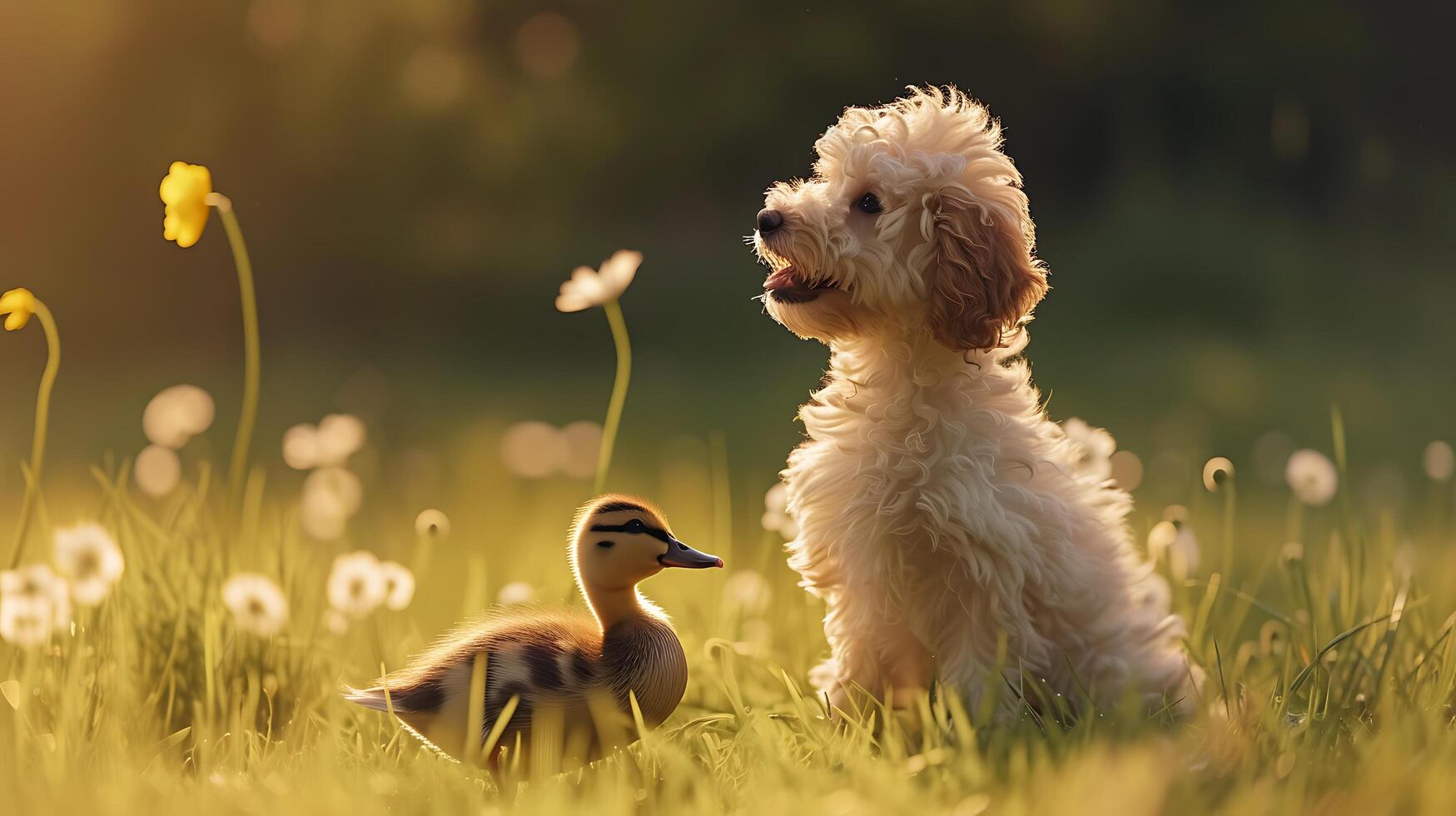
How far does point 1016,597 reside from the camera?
3.83 metres

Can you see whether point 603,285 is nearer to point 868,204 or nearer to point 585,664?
point 868,204

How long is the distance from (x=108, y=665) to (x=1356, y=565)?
4260 mm

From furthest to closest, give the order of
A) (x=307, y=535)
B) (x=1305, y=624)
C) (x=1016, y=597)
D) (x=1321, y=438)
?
(x=1321, y=438) < (x=307, y=535) < (x=1305, y=624) < (x=1016, y=597)

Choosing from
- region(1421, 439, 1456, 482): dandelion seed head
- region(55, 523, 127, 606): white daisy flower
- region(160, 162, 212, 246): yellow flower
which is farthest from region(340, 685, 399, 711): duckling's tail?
region(1421, 439, 1456, 482): dandelion seed head

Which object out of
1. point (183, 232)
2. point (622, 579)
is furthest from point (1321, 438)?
point (183, 232)

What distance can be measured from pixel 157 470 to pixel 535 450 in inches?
78.2

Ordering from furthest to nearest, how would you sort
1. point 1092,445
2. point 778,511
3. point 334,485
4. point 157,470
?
point 157,470
point 334,485
point 778,511
point 1092,445

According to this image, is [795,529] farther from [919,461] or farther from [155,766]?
[155,766]

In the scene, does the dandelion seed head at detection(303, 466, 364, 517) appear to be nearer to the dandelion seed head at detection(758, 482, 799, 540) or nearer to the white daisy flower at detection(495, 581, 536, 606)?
the white daisy flower at detection(495, 581, 536, 606)

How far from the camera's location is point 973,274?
3.91m

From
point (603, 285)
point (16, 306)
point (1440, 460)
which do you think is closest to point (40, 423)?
point (16, 306)

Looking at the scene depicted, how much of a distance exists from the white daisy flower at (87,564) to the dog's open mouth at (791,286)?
235 cm

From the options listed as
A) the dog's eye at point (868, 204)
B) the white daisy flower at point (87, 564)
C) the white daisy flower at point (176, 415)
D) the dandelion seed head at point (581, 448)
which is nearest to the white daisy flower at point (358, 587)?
the white daisy flower at point (87, 564)

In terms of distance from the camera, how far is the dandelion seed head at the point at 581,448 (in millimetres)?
6648
